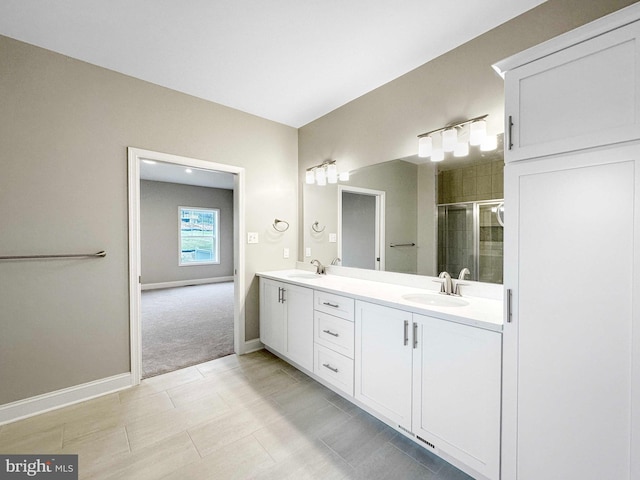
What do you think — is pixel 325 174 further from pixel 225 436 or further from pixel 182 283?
pixel 182 283

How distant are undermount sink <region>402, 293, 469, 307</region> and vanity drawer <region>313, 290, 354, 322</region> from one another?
15.6 inches

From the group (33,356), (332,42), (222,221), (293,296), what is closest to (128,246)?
(33,356)

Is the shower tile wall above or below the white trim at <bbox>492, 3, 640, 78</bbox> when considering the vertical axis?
below

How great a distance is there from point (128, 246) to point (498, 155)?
291 cm

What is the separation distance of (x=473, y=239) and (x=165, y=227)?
6.94 meters

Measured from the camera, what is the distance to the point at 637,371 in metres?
0.97

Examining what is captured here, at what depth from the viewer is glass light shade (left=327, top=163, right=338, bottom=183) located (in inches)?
115

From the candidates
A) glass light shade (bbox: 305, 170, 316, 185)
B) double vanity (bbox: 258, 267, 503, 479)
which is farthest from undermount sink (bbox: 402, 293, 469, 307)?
glass light shade (bbox: 305, 170, 316, 185)

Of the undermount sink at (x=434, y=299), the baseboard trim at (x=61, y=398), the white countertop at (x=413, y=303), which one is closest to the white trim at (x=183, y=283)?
the baseboard trim at (x=61, y=398)

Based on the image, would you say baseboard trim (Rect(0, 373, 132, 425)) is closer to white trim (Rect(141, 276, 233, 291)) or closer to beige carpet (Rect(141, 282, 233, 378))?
beige carpet (Rect(141, 282, 233, 378))

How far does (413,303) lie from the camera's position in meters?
1.67

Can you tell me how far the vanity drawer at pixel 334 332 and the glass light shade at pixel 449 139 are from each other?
4.74 ft

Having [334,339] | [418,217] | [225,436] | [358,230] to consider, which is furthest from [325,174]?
[225,436]

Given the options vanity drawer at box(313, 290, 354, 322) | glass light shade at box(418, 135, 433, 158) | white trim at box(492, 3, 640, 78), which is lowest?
vanity drawer at box(313, 290, 354, 322)
